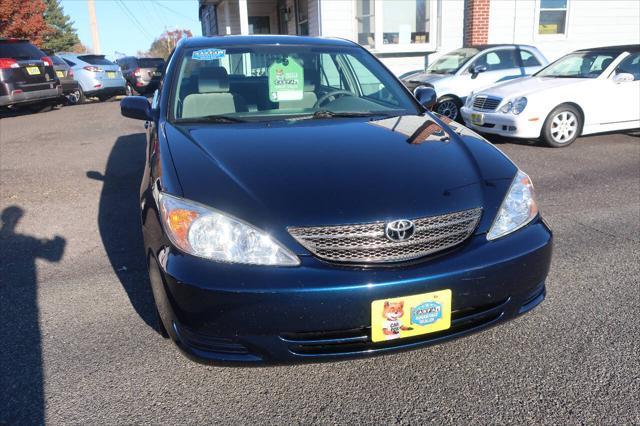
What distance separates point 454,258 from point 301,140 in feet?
3.44

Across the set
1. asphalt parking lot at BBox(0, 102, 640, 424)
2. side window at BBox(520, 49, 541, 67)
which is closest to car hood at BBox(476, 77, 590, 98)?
side window at BBox(520, 49, 541, 67)

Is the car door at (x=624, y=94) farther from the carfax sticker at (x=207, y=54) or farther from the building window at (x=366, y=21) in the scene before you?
the building window at (x=366, y=21)

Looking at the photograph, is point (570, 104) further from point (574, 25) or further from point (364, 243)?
point (574, 25)

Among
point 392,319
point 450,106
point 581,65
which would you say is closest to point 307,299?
point 392,319

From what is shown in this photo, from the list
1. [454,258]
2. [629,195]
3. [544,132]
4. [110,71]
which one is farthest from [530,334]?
[110,71]

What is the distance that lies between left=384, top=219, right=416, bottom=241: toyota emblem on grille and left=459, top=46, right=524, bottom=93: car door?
26.1 feet

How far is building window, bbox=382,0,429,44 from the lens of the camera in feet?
42.8

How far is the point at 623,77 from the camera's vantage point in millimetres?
7367

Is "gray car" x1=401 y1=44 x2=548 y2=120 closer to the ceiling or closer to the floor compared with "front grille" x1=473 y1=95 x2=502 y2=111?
closer to the ceiling

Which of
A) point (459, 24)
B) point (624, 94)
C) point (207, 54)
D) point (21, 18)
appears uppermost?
point (21, 18)

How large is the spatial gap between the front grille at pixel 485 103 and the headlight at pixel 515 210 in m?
5.40

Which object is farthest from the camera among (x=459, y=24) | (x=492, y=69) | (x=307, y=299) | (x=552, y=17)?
(x=552, y=17)

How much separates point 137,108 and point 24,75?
1016 cm

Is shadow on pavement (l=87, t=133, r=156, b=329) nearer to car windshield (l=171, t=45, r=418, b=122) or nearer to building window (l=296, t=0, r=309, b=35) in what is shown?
car windshield (l=171, t=45, r=418, b=122)
